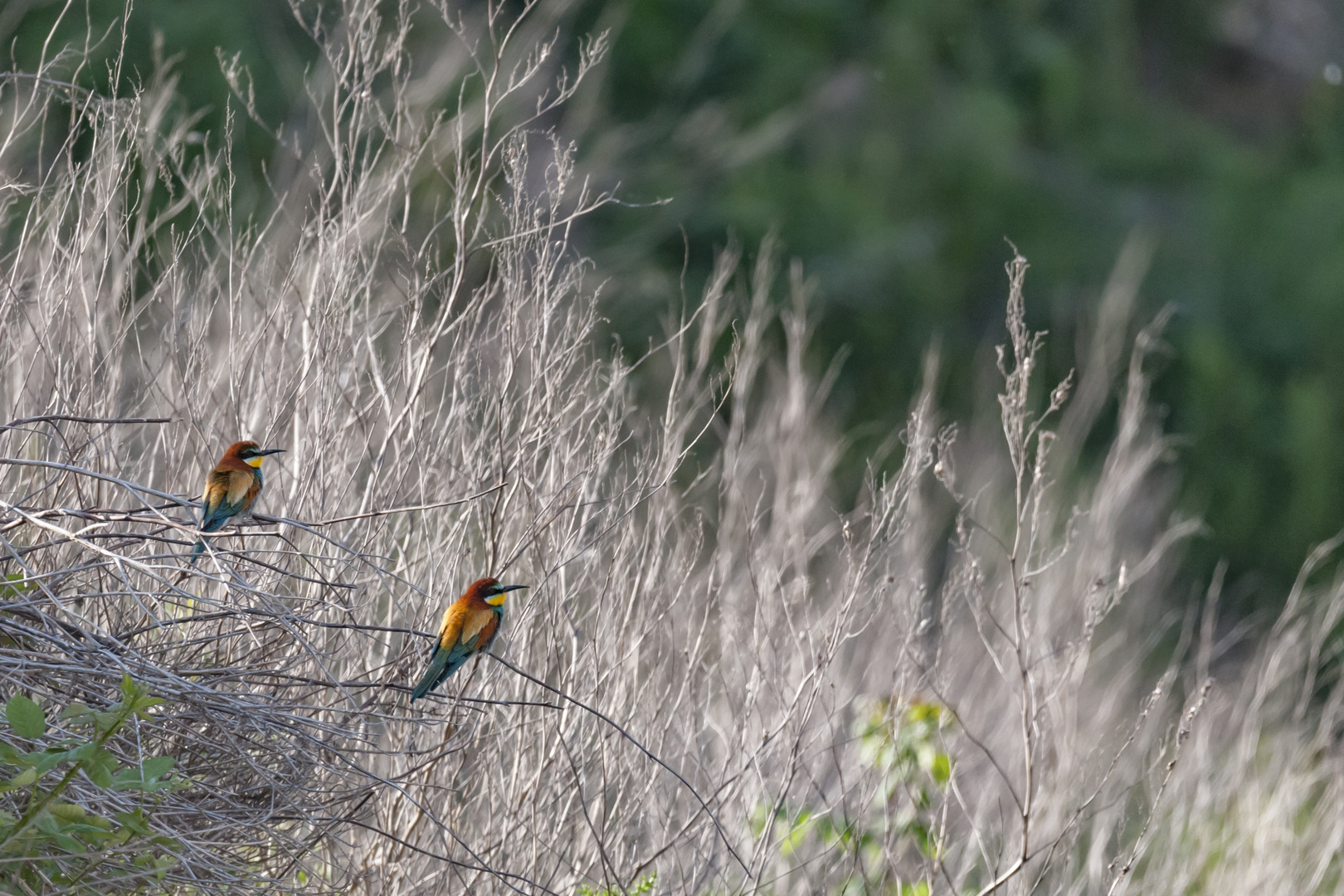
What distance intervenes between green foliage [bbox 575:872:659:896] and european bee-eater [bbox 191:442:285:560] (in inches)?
56.5

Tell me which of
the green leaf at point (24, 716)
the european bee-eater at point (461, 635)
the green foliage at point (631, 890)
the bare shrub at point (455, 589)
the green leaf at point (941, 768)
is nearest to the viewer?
the green leaf at point (24, 716)

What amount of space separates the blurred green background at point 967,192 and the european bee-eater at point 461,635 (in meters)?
6.69

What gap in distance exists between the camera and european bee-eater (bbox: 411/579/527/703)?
2629 millimetres

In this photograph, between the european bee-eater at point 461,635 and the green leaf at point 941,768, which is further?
the green leaf at point 941,768

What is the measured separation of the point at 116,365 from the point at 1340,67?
743 inches

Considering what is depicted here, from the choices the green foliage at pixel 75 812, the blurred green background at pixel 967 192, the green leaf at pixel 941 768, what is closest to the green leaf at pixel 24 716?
the green foliage at pixel 75 812

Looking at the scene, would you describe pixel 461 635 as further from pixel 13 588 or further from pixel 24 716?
pixel 13 588

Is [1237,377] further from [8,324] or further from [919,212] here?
[8,324]

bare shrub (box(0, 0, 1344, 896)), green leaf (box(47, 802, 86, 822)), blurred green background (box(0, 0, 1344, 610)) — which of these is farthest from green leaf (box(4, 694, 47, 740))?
blurred green background (box(0, 0, 1344, 610))

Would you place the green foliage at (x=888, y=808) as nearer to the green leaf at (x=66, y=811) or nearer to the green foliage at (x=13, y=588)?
the green leaf at (x=66, y=811)

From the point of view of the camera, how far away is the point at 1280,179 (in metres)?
15.4

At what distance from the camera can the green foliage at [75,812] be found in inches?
85.9

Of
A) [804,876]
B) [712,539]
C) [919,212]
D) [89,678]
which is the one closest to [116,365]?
[89,678]

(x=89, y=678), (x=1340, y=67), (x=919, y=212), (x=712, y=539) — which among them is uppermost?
(x=1340, y=67)
